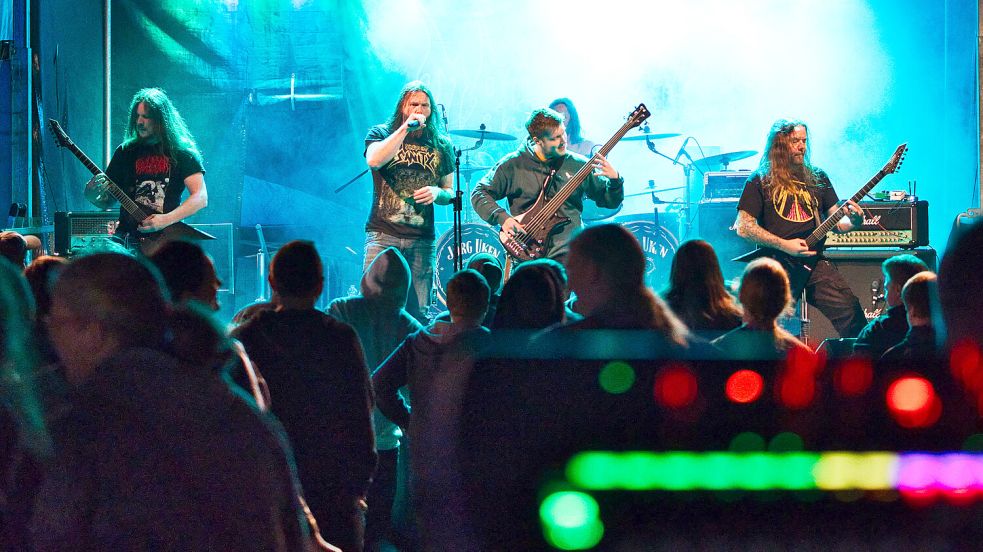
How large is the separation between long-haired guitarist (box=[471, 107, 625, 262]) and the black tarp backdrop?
11.9 feet

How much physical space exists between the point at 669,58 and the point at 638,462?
428 inches

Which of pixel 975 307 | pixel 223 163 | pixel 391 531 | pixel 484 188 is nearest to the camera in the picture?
pixel 975 307

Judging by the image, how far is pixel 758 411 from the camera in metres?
1.65

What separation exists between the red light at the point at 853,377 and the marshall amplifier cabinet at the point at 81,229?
21.9 ft

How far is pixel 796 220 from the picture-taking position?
6.35 metres

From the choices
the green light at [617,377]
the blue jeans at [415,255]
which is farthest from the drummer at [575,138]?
the green light at [617,377]

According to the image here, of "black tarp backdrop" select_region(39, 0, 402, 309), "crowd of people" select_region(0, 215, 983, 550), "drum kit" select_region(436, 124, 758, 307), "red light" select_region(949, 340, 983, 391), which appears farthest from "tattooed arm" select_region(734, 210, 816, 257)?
"black tarp backdrop" select_region(39, 0, 402, 309)

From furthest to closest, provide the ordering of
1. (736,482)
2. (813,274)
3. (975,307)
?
(813,274)
(975,307)
(736,482)

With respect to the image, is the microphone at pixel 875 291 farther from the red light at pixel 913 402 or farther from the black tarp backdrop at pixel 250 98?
the red light at pixel 913 402

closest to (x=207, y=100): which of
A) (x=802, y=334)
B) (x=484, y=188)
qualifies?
(x=484, y=188)

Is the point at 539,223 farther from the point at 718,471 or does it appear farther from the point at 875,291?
the point at 718,471

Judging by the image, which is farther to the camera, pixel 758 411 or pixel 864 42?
pixel 864 42

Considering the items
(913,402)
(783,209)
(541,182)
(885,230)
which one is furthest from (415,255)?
(913,402)

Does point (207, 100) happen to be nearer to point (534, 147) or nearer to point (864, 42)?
point (534, 147)
